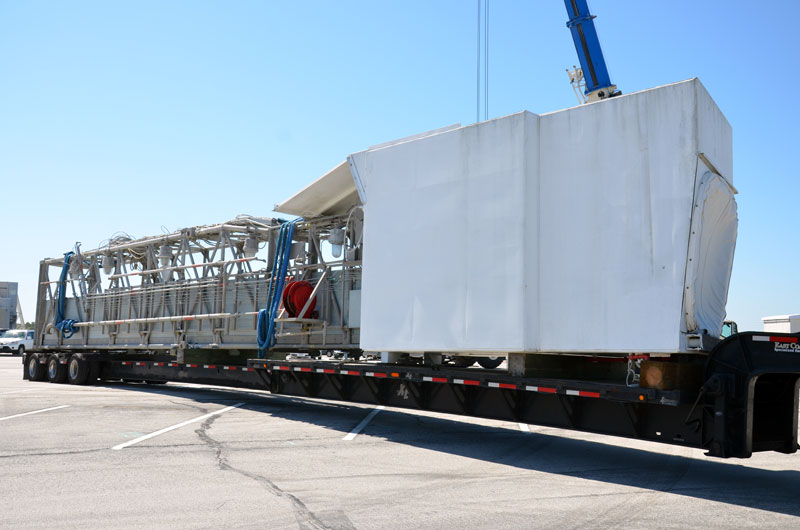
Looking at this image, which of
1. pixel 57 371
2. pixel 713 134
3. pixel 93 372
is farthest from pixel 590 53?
pixel 57 371

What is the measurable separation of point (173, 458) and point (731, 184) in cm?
751

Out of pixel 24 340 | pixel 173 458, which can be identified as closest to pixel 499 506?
pixel 173 458

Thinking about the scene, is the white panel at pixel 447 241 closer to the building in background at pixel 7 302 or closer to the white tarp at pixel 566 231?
the white tarp at pixel 566 231

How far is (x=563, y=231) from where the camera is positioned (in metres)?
7.94

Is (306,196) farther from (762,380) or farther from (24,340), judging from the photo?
(24,340)

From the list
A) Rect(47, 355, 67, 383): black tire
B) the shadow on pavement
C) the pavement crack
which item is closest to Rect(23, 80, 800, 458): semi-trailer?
the shadow on pavement

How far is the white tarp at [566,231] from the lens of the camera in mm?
7141

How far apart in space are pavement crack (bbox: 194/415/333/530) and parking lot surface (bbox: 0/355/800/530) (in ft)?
0.06

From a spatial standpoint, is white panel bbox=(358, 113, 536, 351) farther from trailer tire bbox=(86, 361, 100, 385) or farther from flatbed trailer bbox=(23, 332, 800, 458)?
trailer tire bbox=(86, 361, 100, 385)

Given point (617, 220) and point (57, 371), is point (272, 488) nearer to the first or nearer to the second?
point (617, 220)

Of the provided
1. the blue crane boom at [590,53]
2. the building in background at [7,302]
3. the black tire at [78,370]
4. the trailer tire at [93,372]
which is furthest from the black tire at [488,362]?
the building in background at [7,302]

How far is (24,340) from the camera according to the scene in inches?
1686

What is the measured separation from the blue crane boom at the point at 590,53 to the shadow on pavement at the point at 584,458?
8.69 meters

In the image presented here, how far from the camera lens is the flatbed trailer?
670cm
